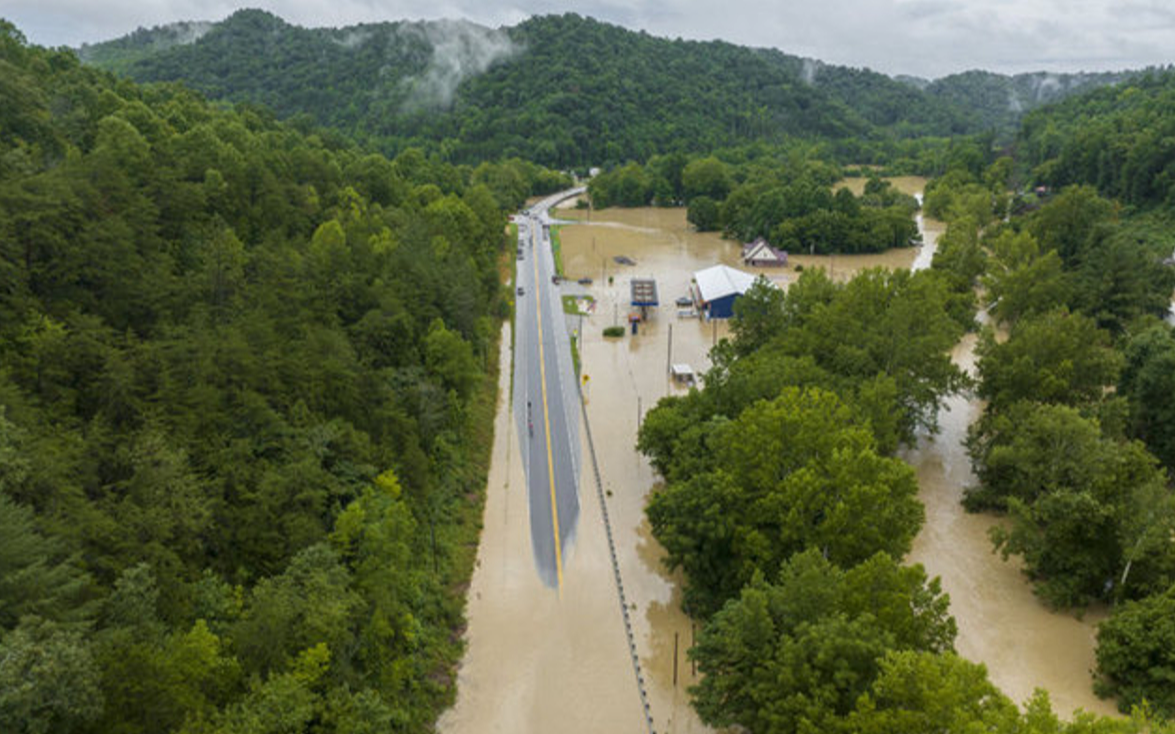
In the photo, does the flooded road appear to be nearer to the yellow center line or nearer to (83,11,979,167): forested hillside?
the yellow center line

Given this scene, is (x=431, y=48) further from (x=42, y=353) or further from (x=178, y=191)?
(x=42, y=353)

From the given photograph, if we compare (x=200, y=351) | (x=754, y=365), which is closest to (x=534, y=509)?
(x=754, y=365)

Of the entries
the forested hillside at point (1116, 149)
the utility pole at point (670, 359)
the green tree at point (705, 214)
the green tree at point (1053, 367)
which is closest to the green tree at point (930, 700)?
the green tree at point (1053, 367)

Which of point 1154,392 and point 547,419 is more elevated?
point 1154,392

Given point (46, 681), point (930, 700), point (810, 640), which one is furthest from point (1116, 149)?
point (46, 681)

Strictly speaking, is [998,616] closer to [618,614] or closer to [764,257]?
[618,614]
